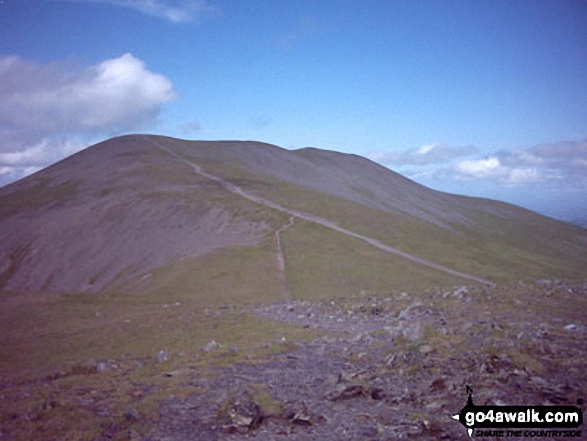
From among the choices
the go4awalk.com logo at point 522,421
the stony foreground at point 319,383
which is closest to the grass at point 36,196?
the stony foreground at point 319,383

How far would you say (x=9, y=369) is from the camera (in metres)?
21.9

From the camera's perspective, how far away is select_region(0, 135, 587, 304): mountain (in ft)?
176

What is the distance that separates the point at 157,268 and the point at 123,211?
3653 centimetres

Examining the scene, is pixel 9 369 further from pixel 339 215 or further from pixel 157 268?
pixel 339 215

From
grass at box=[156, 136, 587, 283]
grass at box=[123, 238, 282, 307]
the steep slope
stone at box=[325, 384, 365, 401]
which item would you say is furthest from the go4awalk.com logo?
the steep slope

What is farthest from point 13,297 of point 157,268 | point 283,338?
point 283,338

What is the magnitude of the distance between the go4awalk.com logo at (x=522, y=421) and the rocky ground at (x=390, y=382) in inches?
14.9

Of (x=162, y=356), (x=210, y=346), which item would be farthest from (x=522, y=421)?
(x=162, y=356)

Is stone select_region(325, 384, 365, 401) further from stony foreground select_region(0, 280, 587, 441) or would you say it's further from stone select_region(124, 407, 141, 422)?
stone select_region(124, 407, 141, 422)

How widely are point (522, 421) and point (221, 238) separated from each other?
206 ft

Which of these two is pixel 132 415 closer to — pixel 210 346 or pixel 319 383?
pixel 319 383

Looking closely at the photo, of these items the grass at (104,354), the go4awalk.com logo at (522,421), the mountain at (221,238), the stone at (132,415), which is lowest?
the grass at (104,354)

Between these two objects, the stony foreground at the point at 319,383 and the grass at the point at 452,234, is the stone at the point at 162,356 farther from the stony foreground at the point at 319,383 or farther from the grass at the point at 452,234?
the grass at the point at 452,234

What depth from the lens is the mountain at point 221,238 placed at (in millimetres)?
53594
